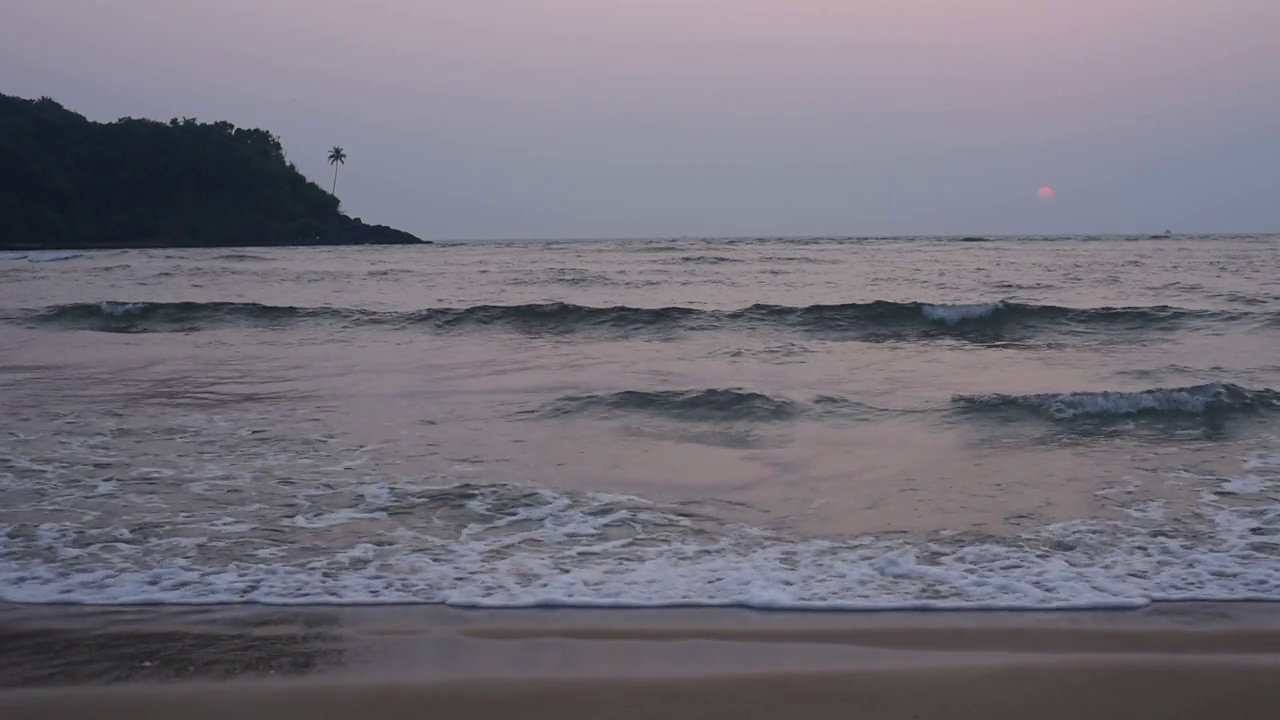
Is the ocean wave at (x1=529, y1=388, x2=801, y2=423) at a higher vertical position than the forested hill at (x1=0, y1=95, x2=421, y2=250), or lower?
lower

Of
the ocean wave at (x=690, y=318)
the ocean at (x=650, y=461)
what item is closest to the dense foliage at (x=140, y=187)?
the ocean wave at (x=690, y=318)

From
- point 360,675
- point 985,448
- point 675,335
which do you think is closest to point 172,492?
point 360,675

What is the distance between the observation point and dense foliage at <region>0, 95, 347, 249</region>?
6325 cm

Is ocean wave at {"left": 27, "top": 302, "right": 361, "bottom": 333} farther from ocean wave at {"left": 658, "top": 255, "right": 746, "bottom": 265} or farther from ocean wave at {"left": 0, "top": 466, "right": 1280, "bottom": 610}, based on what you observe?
ocean wave at {"left": 658, "top": 255, "right": 746, "bottom": 265}

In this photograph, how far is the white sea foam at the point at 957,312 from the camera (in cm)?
1568

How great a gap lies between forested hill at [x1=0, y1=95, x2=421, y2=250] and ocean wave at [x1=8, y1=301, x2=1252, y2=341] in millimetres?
51846

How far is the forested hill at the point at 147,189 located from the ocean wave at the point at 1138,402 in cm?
6521

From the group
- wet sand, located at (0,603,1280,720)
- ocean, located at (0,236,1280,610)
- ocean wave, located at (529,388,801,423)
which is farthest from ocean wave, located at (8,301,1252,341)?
wet sand, located at (0,603,1280,720)

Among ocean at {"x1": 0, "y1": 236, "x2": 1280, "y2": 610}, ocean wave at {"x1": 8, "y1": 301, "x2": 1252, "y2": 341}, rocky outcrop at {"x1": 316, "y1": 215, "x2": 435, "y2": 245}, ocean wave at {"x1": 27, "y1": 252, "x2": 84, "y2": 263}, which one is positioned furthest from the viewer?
rocky outcrop at {"x1": 316, "y1": 215, "x2": 435, "y2": 245}

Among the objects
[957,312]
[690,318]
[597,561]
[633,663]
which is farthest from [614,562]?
[957,312]

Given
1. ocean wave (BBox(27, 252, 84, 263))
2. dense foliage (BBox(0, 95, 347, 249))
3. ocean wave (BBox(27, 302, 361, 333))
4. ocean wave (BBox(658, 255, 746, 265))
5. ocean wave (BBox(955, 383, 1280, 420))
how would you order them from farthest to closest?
dense foliage (BBox(0, 95, 347, 249)) → ocean wave (BBox(27, 252, 84, 263)) → ocean wave (BBox(658, 255, 746, 265)) → ocean wave (BBox(27, 302, 361, 333)) → ocean wave (BBox(955, 383, 1280, 420))

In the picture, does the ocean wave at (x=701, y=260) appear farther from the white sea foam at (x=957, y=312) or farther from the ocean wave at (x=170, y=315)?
the ocean wave at (x=170, y=315)

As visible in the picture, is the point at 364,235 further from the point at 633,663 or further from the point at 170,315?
the point at 633,663

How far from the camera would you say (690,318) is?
51.2 ft
